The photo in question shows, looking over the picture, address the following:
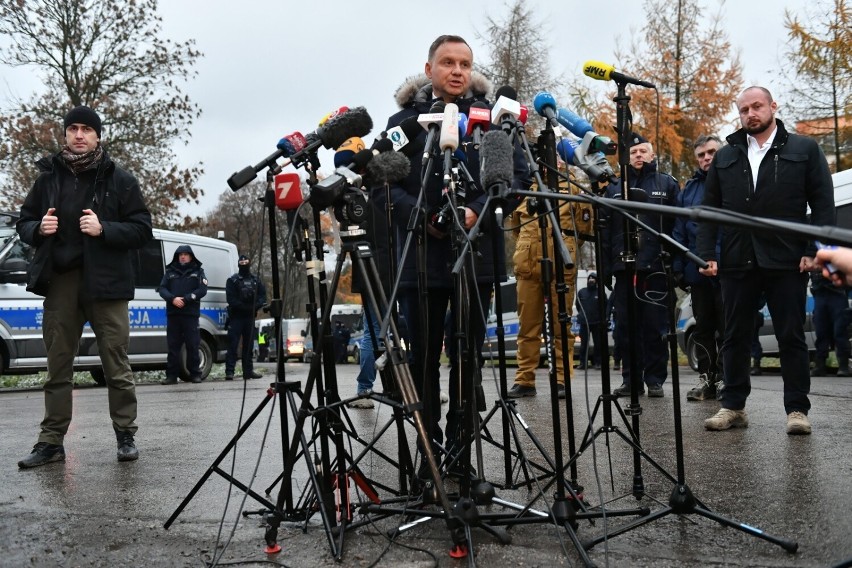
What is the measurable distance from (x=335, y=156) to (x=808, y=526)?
2492 millimetres

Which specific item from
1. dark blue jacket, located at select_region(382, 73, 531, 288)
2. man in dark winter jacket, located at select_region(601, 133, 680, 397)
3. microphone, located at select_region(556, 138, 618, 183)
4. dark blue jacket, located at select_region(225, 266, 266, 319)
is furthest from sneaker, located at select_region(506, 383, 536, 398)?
dark blue jacket, located at select_region(225, 266, 266, 319)

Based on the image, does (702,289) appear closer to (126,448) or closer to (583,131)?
(583,131)

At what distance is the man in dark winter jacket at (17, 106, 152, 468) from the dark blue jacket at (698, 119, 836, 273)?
3977 mm

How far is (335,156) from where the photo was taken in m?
3.83

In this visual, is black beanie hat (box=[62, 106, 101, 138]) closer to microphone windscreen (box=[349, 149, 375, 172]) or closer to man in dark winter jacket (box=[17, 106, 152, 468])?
man in dark winter jacket (box=[17, 106, 152, 468])

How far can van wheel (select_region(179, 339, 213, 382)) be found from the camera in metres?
15.1

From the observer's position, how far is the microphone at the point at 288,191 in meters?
3.47

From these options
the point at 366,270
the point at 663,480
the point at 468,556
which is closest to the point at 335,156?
the point at 366,270

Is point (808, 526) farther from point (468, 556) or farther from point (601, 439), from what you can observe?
point (601, 439)

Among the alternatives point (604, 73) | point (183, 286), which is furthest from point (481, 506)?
point (183, 286)

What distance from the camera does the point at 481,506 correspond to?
3795 mm

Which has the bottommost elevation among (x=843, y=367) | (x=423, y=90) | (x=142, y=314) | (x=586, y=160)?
(x=843, y=367)

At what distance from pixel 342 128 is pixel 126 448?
3111mm

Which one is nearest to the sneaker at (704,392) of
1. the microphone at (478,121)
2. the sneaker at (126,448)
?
the sneaker at (126,448)
